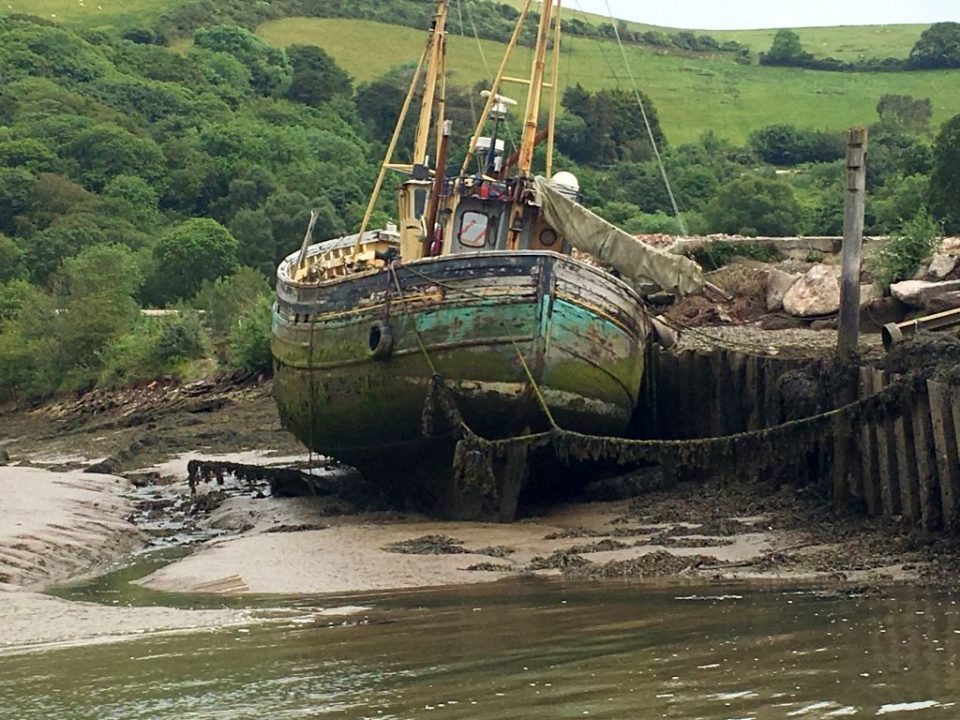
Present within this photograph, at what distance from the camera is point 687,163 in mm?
87500

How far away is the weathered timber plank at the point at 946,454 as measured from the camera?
1499cm

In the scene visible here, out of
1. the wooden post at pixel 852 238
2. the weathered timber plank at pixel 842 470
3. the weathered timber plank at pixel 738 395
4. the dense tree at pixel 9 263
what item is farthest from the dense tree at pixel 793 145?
the weathered timber plank at pixel 842 470

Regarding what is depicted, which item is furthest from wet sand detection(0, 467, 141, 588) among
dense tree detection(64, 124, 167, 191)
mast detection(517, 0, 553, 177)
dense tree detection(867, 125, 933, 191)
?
dense tree detection(64, 124, 167, 191)

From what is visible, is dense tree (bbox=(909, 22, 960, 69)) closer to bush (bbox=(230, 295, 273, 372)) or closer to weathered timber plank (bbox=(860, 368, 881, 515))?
bush (bbox=(230, 295, 273, 372))

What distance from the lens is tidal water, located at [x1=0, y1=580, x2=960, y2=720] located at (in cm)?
1016

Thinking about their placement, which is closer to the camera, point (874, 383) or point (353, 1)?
point (874, 383)

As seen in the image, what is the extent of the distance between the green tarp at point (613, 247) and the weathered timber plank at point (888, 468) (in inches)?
268

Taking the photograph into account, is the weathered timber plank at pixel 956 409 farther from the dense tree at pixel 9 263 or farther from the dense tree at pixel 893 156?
the dense tree at pixel 9 263

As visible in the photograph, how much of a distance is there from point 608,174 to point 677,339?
191 feet

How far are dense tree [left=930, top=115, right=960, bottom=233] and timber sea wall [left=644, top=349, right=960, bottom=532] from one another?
15.3 metres

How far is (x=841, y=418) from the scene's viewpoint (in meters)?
16.9

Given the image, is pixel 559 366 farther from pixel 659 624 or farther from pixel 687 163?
pixel 687 163

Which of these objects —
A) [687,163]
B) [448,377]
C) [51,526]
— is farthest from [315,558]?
[687,163]

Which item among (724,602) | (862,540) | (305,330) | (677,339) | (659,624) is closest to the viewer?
(659,624)
